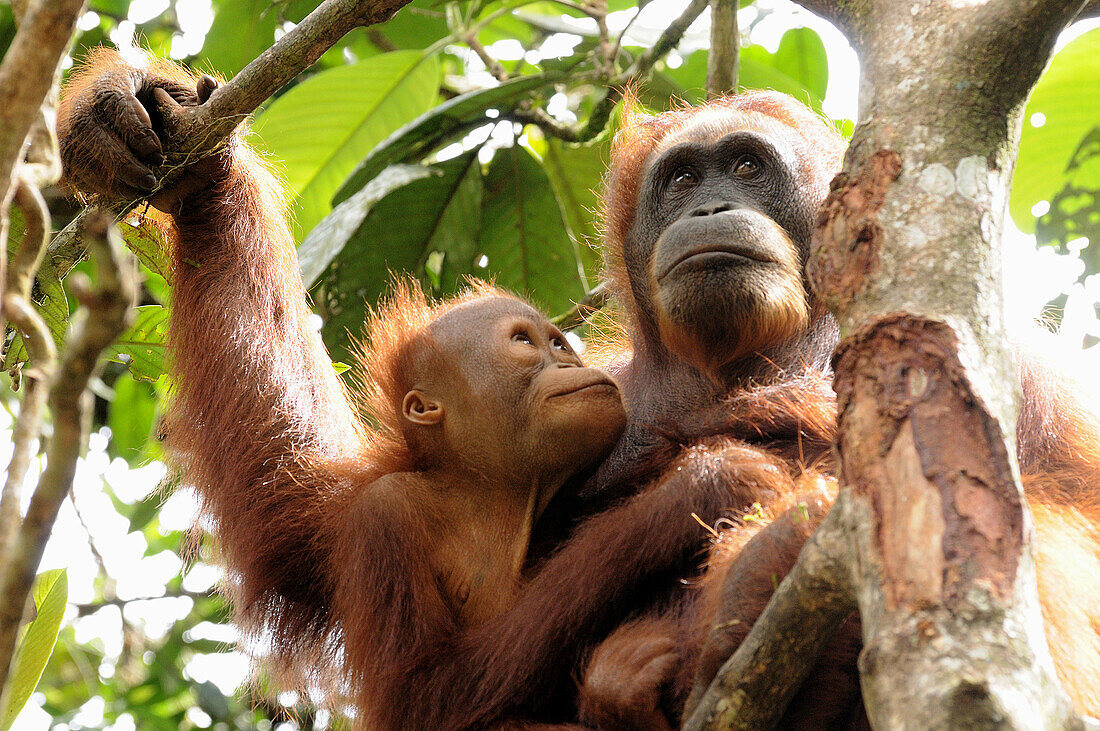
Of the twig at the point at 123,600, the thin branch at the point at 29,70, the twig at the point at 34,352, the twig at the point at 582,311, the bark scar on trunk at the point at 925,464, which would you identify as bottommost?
the twig at the point at 123,600

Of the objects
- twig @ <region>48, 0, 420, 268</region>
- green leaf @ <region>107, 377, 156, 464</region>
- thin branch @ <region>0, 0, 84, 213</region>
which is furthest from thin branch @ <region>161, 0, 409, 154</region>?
green leaf @ <region>107, 377, 156, 464</region>

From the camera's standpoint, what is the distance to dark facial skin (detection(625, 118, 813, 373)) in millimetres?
2994

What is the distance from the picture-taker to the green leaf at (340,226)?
393cm

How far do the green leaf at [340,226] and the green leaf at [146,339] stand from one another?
51 centimetres

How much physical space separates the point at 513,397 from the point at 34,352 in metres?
1.95

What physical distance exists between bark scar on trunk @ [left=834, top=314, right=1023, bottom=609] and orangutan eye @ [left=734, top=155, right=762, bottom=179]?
1.88 meters

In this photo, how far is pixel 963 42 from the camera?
1.74m

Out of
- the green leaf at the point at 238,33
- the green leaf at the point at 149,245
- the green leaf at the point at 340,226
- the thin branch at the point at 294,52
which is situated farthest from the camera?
the green leaf at the point at 238,33

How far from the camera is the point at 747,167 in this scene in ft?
11.2

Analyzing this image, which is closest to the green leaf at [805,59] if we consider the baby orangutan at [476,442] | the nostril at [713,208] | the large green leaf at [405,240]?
the large green leaf at [405,240]

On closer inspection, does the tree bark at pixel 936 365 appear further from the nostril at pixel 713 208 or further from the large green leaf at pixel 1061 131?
the large green leaf at pixel 1061 131

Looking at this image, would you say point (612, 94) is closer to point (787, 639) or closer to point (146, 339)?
point (146, 339)

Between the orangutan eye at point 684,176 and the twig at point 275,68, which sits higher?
the twig at point 275,68

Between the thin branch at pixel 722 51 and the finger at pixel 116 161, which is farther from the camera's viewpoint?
the thin branch at pixel 722 51
